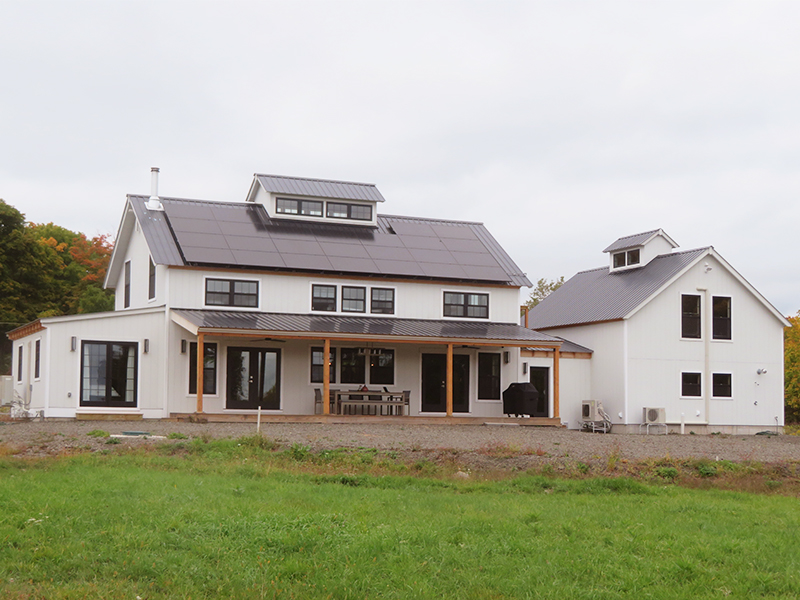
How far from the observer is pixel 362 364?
2741 cm

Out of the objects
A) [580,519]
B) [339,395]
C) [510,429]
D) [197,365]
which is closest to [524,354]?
[510,429]

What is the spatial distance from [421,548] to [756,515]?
437cm

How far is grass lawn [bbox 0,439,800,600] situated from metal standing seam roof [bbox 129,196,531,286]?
50.8ft

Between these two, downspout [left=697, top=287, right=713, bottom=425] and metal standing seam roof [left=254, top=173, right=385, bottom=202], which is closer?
downspout [left=697, top=287, right=713, bottom=425]

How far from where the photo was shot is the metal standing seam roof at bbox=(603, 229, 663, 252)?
31.8 metres

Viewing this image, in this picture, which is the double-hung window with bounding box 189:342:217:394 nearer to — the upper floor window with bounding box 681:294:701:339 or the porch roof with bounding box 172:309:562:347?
the porch roof with bounding box 172:309:562:347

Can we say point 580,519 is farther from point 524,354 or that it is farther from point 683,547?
point 524,354

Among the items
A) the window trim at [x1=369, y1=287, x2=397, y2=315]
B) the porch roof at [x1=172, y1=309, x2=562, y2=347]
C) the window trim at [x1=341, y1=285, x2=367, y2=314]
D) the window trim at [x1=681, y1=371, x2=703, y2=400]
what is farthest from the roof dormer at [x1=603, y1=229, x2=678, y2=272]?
the window trim at [x1=341, y1=285, x2=367, y2=314]

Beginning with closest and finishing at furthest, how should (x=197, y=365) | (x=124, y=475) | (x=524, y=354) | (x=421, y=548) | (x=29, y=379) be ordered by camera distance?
(x=421, y=548) → (x=124, y=475) → (x=197, y=365) → (x=29, y=379) → (x=524, y=354)

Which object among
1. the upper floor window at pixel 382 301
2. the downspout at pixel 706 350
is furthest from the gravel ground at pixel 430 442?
the downspout at pixel 706 350

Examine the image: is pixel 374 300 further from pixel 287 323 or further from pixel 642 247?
pixel 642 247

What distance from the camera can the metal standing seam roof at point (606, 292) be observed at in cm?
2952

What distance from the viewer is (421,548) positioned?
25.1 ft

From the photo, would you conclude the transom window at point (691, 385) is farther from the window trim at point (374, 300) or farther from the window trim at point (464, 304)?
the window trim at point (374, 300)
